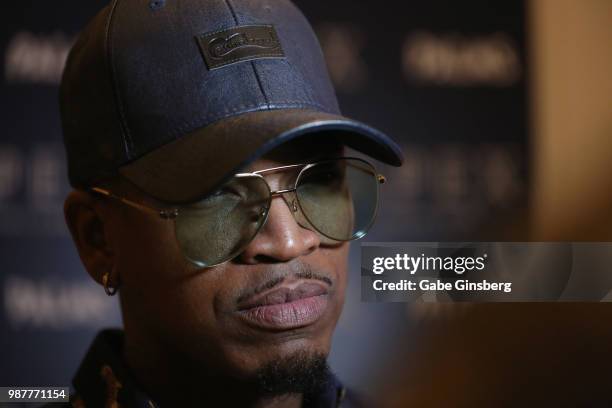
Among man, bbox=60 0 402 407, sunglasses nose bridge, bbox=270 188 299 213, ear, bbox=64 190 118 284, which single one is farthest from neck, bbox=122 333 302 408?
sunglasses nose bridge, bbox=270 188 299 213

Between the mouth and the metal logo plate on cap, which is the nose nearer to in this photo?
the mouth

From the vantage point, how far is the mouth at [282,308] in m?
1.01

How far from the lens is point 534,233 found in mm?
1693

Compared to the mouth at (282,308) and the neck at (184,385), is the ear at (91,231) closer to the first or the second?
the neck at (184,385)

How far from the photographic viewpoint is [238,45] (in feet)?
3.51

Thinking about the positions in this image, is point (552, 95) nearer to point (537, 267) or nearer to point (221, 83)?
point (537, 267)

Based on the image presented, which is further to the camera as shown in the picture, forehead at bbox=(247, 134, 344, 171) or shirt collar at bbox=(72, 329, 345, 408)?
shirt collar at bbox=(72, 329, 345, 408)

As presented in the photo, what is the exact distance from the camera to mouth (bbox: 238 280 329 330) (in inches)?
39.9

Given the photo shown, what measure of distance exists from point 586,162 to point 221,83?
923 mm

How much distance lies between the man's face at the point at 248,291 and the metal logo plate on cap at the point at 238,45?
0.41ft

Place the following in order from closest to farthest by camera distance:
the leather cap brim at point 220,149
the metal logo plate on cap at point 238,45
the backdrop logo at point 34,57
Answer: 1. the leather cap brim at point 220,149
2. the metal logo plate on cap at point 238,45
3. the backdrop logo at point 34,57

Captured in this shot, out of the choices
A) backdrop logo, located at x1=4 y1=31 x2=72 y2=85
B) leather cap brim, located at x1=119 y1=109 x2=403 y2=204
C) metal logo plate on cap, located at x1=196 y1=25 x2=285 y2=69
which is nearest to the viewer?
leather cap brim, located at x1=119 y1=109 x2=403 y2=204

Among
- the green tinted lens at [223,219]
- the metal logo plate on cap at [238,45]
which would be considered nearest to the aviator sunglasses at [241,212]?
the green tinted lens at [223,219]

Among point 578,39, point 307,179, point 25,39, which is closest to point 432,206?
point 578,39
